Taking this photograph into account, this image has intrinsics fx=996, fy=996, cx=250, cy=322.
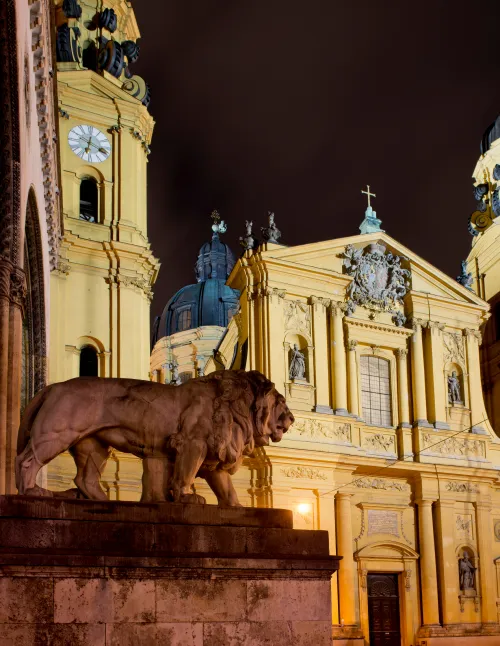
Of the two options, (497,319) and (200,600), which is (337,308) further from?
(200,600)

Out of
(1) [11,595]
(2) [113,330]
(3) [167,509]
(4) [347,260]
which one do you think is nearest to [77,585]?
(1) [11,595]

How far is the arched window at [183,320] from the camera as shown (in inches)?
2131

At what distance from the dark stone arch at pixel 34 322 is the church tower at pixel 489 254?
55.3 ft

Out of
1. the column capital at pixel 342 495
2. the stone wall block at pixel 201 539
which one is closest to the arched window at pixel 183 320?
the column capital at pixel 342 495

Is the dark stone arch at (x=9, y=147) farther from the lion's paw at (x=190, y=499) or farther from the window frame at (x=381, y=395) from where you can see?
the window frame at (x=381, y=395)

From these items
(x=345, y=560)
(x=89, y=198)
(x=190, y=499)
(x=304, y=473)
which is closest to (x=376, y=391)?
(x=304, y=473)

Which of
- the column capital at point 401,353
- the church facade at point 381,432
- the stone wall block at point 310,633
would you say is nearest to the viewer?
the stone wall block at point 310,633

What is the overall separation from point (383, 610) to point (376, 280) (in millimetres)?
9931

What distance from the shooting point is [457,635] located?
2794 cm

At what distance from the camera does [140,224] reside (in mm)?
28953

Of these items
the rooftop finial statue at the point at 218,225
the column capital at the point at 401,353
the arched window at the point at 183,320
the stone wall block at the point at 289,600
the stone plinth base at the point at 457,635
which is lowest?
the stone plinth base at the point at 457,635

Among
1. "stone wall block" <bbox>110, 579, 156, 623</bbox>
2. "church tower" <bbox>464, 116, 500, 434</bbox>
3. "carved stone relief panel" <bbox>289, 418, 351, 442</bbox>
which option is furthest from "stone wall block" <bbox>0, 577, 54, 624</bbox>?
"church tower" <bbox>464, 116, 500, 434</bbox>

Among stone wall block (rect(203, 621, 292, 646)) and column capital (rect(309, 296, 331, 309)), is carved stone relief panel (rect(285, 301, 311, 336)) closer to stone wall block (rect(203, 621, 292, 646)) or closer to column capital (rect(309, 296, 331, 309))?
column capital (rect(309, 296, 331, 309))

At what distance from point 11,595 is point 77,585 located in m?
0.47
